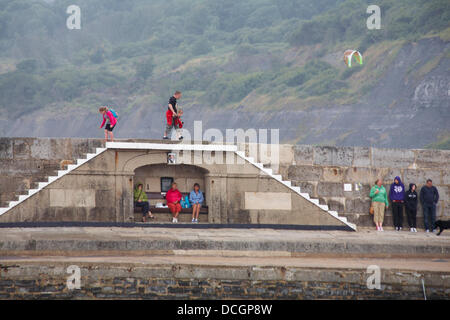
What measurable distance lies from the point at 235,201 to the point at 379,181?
12.9ft

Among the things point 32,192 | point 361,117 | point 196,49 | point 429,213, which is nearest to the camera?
point 32,192

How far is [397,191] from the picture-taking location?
70.5ft

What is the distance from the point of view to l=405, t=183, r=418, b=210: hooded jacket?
70.4ft

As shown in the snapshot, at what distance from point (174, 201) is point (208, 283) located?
5765mm

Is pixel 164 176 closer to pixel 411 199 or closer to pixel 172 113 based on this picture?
pixel 172 113

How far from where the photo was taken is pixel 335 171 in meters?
21.6

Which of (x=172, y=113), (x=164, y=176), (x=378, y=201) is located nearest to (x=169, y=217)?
(x=164, y=176)

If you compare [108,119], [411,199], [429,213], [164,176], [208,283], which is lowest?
[208,283]

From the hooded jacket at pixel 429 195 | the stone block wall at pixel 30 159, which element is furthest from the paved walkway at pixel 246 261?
the stone block wall at pixel 30 159

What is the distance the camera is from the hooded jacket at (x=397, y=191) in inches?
845

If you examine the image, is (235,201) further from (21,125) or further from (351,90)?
(21,125)

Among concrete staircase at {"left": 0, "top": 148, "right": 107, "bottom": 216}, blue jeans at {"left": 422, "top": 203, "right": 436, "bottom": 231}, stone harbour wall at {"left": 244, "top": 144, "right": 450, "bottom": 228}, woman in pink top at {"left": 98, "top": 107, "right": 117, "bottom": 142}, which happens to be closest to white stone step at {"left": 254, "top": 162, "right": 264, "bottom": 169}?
stone harbour wall at {"left": 244, "top": 144, "right": 450, "bottom": 228}

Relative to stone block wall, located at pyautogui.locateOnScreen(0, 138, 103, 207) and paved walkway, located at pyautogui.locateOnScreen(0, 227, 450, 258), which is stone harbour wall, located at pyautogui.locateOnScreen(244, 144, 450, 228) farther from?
stone block wall, located at pyautogui.locateOnScreen(0, 138, 103, 207)

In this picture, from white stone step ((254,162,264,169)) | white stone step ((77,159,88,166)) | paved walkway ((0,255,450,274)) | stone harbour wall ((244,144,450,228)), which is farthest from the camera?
stone harbour wall ((244,144,450,228))
